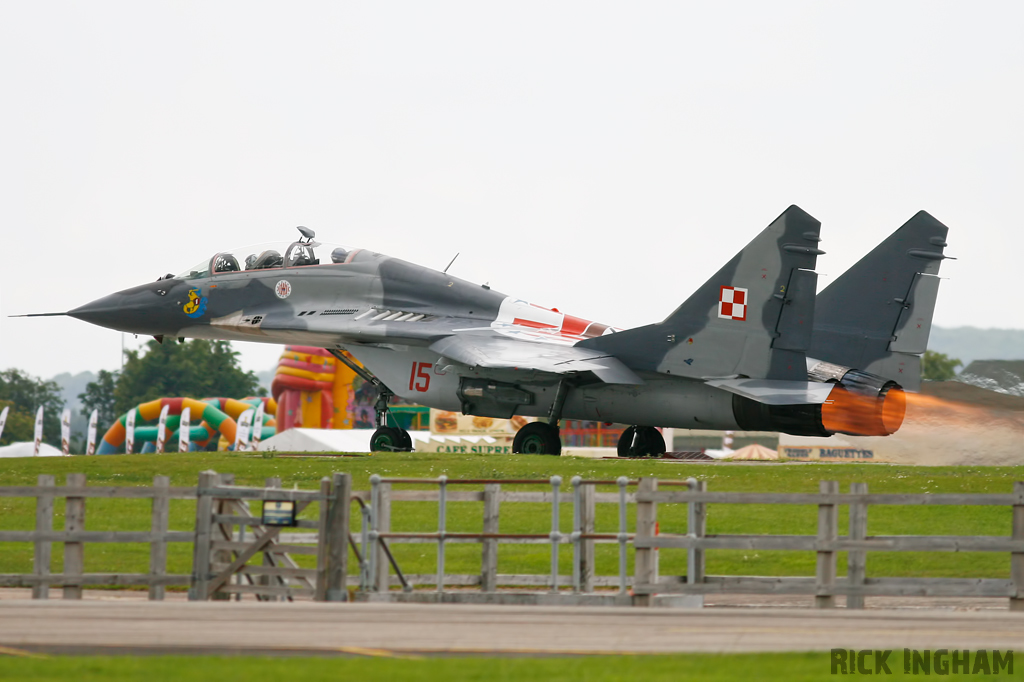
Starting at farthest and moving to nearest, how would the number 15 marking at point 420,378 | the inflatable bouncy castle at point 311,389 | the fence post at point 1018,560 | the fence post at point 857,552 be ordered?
1. the inflatable bouncy castle at point 311,389
2. the number 15 marking at point 420,378
3. the fence post at point 857,552
4. the fence post at point 1018,560

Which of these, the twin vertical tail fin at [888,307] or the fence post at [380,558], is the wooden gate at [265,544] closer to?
the fence post at [380,558]

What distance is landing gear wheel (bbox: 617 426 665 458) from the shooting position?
28859mm

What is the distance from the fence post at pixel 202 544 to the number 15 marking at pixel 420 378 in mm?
15494

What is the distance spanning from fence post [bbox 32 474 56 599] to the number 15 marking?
50.8 feet

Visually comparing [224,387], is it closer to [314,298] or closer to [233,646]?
[314,298]

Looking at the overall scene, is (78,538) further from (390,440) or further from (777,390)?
(390,440)

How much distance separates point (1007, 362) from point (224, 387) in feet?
360

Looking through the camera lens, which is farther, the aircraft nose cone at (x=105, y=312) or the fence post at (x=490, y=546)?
the aircraft nose cone at (x=105, y=312)

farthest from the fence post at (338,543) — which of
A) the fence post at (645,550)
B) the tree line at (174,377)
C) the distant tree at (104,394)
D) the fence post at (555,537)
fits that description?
the distant tree at (104,394)

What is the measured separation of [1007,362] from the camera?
28.3 m

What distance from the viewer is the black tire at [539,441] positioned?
91.0 ft

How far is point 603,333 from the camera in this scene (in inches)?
1146

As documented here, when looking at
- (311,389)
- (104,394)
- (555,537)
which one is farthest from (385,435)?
(104,394)

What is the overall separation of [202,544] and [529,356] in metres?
14.4
